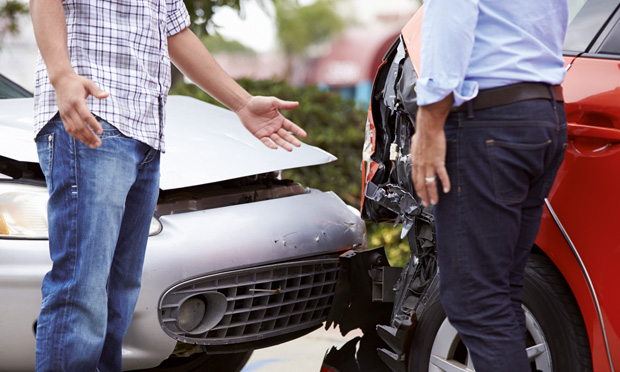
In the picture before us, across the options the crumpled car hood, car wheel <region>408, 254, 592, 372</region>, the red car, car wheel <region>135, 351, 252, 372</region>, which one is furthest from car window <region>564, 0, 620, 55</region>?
car wheel <region>135, 351, 252, 372</region>

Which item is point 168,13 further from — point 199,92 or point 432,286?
point 199,92

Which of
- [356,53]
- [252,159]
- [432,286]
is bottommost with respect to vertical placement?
[432,286]

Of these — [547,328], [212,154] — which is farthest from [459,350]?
[212,154]

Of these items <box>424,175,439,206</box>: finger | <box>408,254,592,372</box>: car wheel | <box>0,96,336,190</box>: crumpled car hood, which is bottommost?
<box>408,254,592,372</box>: car wheel

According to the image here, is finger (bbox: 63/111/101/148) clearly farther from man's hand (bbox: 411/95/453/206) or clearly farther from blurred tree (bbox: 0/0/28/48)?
blurred tree (bbox: 0/0/28/48)

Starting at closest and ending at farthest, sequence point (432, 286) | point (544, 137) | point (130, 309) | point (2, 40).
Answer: point (544, 137)
point (130, 309)
point (432, 286)
point (2, 40)

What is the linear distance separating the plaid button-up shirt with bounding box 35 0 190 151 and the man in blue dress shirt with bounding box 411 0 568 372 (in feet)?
2.54

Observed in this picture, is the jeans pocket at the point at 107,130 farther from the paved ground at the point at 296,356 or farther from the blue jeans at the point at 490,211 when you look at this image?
the paved ground at the point at 296,356

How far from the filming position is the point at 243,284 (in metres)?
2.77

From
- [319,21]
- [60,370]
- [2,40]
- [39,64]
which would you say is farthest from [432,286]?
[319,21]

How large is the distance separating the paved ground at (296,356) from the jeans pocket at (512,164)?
1.71 meters

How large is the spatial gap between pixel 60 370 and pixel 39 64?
837 millimetres

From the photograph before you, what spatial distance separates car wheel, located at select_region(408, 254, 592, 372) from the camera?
2.29 metres

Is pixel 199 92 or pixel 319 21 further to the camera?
pixel 319 21
